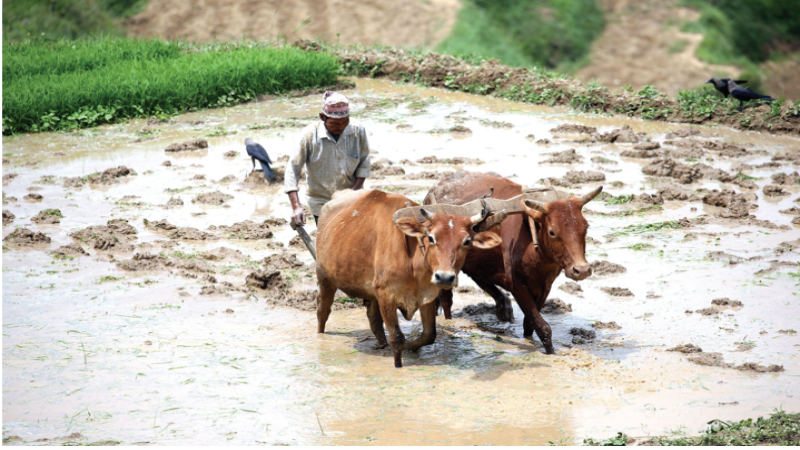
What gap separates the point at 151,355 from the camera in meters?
5.82

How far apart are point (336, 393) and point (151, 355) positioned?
1537 millimetres

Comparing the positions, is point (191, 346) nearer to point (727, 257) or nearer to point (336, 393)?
point (336, 393)

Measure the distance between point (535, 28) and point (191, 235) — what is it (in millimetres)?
19476

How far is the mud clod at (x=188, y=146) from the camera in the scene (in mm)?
11312

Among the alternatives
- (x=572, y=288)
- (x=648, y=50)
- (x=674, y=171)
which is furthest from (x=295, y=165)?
(x=648, y=50)

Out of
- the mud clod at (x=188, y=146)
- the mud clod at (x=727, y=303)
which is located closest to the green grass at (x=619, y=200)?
the mud clod at (x=727, y=303)

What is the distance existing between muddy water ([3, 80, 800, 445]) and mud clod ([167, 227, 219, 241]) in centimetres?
9

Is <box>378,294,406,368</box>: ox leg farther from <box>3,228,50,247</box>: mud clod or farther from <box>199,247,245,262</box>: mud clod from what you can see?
<box>3,228,50,247</box>: mud clod

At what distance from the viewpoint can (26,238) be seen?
8266mm

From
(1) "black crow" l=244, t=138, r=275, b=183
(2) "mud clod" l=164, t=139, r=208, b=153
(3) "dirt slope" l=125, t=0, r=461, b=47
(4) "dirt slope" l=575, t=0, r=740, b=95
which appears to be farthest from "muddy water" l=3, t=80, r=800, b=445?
(4) "dirt slope" l=575, t=0, r=740, b=95

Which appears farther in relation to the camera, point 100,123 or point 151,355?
point 100,123

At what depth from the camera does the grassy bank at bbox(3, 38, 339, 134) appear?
1266cm

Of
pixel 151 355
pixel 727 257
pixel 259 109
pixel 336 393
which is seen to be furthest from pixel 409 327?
pixel 259 109

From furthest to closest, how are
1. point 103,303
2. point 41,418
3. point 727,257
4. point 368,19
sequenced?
point 368,19 < point 727,257 < point 103,303 < point 41,418
